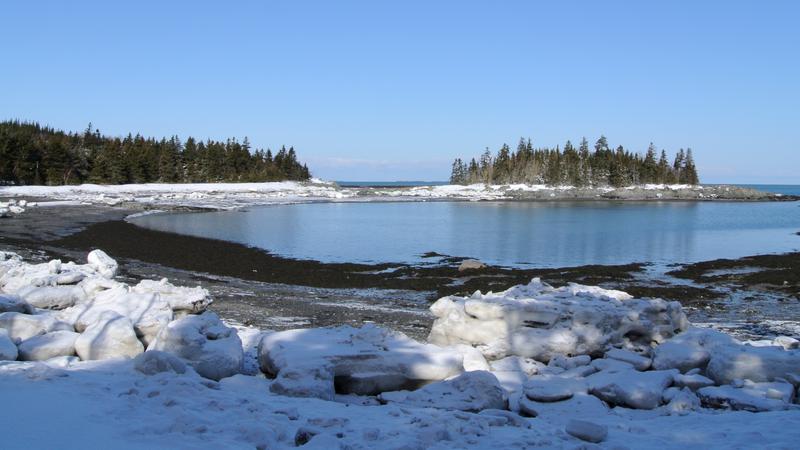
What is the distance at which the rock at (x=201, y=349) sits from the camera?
813 centimetres

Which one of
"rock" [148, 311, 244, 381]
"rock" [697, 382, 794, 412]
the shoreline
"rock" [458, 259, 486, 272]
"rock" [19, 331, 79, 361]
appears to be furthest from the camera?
"rock" [458, 259, 486, 272]

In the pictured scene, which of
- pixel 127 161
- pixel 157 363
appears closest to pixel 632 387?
pixel 157 363

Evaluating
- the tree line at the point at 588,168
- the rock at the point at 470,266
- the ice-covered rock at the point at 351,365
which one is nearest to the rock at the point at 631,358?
the ice-covered rock at the point at 351,365

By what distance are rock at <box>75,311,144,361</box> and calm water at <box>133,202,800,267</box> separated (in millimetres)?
17903

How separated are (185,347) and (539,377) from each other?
4999 millimetres

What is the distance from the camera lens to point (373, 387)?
8.17m

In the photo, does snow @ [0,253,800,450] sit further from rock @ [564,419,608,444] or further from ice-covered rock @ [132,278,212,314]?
ice-covered rock @ [132,278,212,314]

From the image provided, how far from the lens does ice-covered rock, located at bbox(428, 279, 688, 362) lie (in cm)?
1059

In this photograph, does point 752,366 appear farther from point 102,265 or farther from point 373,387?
point 102,265

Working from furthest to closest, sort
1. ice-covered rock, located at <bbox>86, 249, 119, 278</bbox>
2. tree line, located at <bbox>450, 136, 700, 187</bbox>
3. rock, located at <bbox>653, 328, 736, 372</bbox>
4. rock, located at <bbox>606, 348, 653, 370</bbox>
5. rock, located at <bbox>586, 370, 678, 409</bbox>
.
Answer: tree line, located at <bbox>450, 136, 700, 187</bbox>, ice-covered rock, located at <bbox>86, 249, 119, 278</bbox>, rock, located at <bbox>606, 348, 653, 370</bbox>, rock, located at <bbox>653, 328, 736, 372</bbox>, rock, located at <bbox>586, 370, 678, 409</bbox>

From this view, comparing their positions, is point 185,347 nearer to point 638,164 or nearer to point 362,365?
point 362,365

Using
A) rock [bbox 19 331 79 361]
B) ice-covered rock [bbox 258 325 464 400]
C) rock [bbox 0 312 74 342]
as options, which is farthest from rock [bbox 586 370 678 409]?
rock [bbox 0 312 74 342]

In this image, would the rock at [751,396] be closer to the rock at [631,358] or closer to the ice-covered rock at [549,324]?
the rock at [631,358]

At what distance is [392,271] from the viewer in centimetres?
2339
